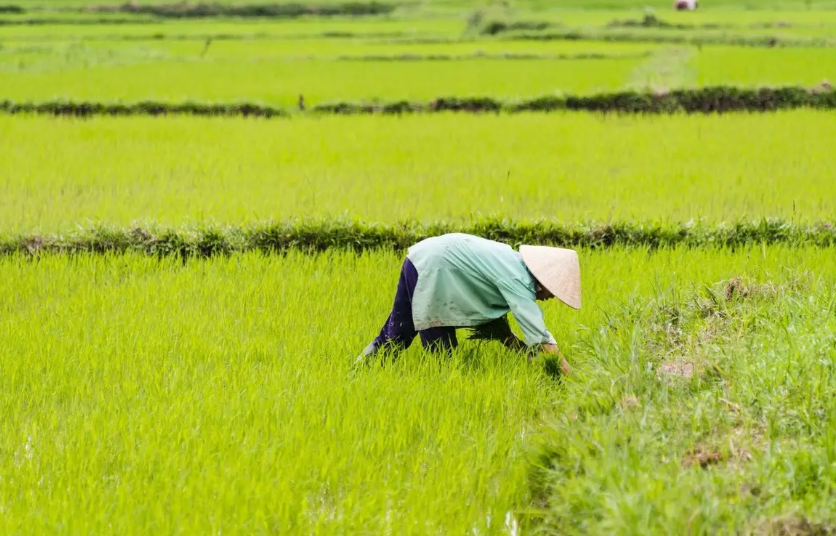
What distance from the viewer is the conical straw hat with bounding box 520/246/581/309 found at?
2867 millimetres

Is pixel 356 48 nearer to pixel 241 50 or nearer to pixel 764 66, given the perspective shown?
pixel 241 50

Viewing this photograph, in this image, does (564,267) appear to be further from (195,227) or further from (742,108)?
(742,108)

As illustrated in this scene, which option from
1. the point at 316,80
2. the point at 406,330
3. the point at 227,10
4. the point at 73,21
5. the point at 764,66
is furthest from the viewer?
the point at 227,10

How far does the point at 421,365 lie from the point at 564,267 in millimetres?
640

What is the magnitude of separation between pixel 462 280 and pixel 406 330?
0.32 m

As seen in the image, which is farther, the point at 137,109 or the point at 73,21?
the point at 73,21

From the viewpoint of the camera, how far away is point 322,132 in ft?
27.5

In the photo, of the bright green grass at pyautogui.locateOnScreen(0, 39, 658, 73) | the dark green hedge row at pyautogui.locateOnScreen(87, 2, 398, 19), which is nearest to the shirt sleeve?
the bright green grass at pyautogui.locateOnScreen(0, 39, 658, 73)

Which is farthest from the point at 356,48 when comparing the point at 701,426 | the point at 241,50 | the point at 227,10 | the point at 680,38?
the point at 701,426

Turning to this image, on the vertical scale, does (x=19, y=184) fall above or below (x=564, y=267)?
below

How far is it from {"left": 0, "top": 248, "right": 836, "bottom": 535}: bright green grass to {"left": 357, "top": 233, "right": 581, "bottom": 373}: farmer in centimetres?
15

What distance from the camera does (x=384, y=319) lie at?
3869 millimetres

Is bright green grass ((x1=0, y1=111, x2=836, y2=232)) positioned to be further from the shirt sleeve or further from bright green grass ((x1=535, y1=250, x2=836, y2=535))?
the shirt sleeve

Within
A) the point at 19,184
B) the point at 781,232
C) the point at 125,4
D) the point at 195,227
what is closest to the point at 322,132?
the point at 19,184
